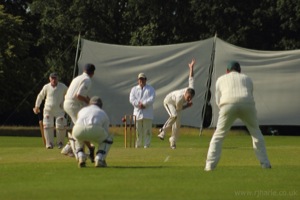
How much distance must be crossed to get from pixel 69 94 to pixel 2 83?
33140 millimetres

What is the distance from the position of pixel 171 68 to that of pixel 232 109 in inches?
732

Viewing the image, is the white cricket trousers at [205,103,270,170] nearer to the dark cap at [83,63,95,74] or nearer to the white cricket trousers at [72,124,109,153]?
the white cricket trousers at [72,124,109,153]

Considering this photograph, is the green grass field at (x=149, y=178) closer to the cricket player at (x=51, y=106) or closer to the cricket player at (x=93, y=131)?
the cricket player at (x=93, y=131)

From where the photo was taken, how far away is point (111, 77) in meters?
34.8

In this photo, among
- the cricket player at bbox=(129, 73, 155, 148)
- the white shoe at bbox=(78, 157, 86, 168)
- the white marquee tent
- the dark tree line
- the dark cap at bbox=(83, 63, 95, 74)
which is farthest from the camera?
the dark tree line

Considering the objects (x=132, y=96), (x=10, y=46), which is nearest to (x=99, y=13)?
(x=10, y=46)

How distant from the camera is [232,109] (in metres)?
16.1

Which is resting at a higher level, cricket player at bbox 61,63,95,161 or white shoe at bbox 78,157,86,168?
cricket player at bbox 61,63,95,161

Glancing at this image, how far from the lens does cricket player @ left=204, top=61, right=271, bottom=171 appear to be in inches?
634

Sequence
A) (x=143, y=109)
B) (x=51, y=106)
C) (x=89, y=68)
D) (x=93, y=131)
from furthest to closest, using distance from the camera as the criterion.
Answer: (x=143, y=109), (x=51, y=106), (x=89, y=68), (x=93, y=131)

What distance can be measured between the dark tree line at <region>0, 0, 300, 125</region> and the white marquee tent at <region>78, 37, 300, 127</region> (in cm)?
1580

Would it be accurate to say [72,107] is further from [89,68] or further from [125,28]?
[125,28]

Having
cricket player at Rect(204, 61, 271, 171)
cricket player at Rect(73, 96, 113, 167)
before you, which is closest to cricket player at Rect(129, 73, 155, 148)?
cricket player at Rect(73, 96, 113, 167)

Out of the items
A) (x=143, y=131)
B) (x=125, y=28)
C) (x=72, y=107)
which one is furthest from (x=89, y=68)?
(x=125, y=28)
